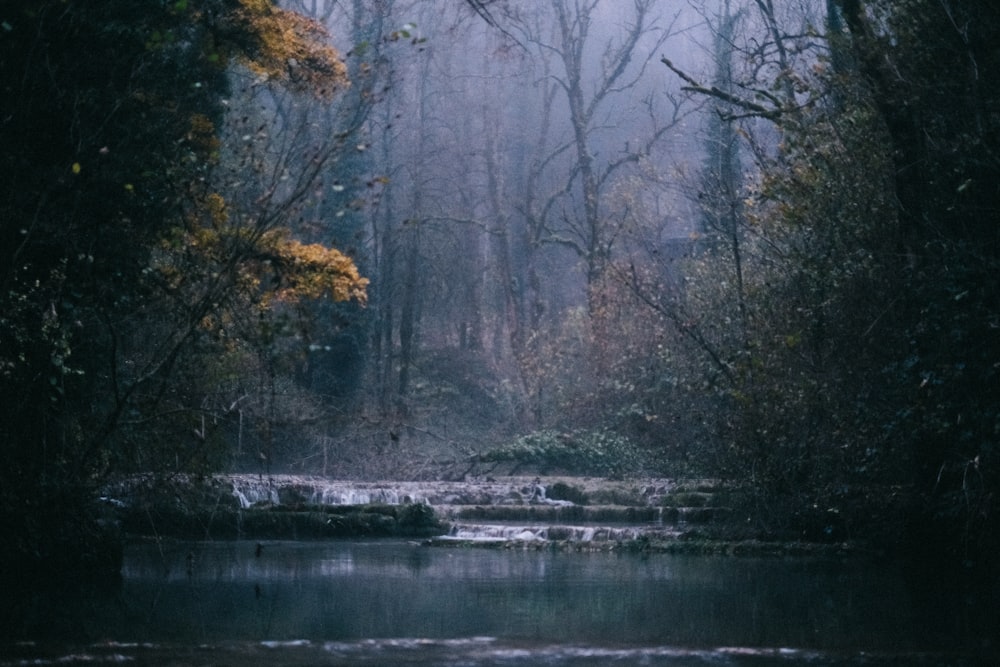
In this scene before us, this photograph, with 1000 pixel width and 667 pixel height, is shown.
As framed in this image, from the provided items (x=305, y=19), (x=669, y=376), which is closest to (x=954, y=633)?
(x=305, y=19)

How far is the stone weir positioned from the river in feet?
8.81

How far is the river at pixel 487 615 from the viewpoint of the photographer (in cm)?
902

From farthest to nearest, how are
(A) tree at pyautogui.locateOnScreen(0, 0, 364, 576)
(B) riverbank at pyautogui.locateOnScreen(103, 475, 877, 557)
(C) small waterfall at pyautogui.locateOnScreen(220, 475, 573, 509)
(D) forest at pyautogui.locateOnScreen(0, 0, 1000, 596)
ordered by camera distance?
(C) small waterfall at pyautogui.locateOnScreen(220, 475, 573, 509)
(B) riverbank at pyautogui.locateOnScreen(103, 475, 877, 557)
(D) forest at pyautogui.locateOnScreen(0, 0, 1000, 596)
(A) tree at pyautogui.locateOnScreen(0, 0, 364, 576)

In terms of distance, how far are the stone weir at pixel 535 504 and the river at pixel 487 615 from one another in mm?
2686

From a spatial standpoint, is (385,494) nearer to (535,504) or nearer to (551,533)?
(535,504)

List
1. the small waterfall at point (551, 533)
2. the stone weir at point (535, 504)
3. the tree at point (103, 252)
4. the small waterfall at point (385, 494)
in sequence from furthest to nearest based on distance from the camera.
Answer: the small waterfall at point (385, 494), the stone weir at point (535, 504), the small waterfall at point (551, 533), the tree at point (103, 252)

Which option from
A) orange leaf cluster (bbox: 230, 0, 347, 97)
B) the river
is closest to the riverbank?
the river

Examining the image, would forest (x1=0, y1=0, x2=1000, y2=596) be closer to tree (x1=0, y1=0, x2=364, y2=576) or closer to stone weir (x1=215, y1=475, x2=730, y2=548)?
tree (x1=0, y1=0, x2=364, y2=576)

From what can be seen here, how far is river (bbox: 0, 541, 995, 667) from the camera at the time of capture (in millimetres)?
9023

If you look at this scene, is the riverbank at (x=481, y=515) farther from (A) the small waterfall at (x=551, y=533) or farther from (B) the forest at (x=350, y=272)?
(B) the forest at (x=350, y=272)

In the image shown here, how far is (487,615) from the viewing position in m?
11.0

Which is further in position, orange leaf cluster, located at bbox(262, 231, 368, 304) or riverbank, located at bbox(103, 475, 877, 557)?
riverbank, located at bbox(103, 475, 877, 557)

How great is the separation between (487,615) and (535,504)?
11307mm

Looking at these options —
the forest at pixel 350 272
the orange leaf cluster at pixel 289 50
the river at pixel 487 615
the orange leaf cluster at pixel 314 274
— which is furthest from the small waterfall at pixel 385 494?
the orange leaf cluster at pixel 289 50
